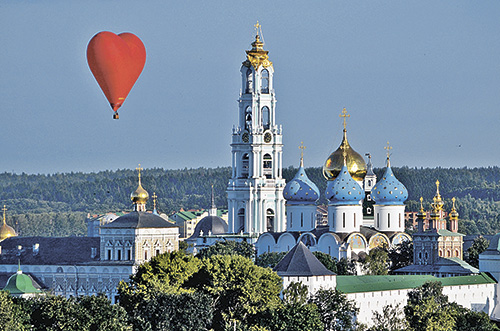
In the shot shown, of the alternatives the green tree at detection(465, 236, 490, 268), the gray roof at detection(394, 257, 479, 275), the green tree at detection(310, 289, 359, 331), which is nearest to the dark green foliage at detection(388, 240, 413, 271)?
the gray roof at detection(394, 257, 479, 275)

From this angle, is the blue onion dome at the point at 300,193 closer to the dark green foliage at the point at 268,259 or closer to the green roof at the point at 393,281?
the dark green foliage at the point at 268,259

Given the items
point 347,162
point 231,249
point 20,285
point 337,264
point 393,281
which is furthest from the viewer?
point 347,162

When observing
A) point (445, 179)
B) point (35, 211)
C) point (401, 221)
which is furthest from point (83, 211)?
point (401, 221)

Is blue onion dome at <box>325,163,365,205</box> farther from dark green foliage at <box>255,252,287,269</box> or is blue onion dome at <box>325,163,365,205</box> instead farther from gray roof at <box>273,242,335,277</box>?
gray roof at <box>273,242,335,277</box>

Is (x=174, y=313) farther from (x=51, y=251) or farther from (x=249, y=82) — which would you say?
(x=249, y=82)

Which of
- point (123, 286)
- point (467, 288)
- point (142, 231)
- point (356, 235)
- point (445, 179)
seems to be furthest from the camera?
point (445, 179)

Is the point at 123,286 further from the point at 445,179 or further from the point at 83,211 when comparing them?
the point at 83,211

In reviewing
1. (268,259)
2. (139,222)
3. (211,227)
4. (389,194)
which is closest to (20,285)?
(139,222)
